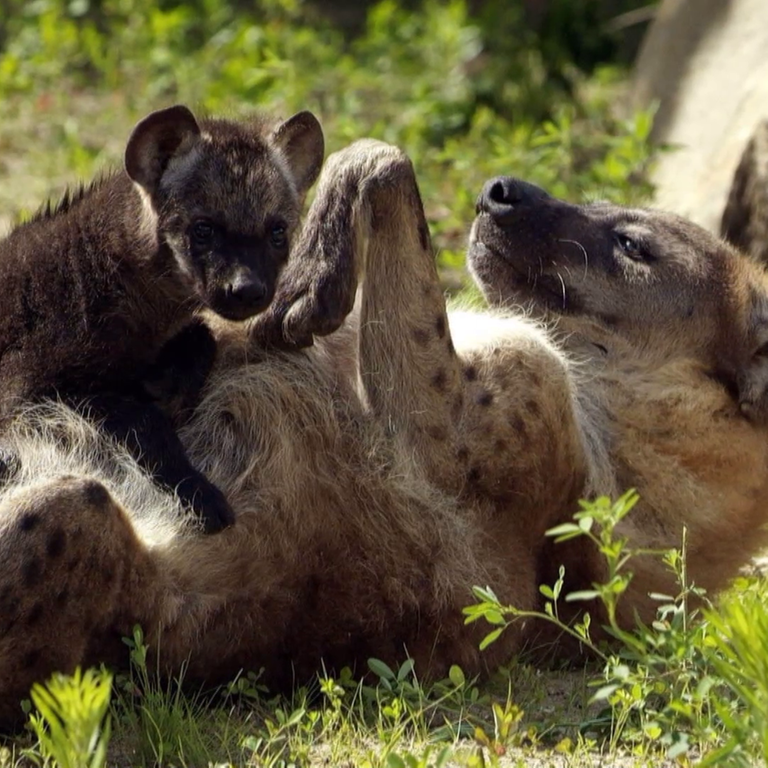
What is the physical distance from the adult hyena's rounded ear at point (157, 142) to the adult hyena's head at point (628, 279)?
1.18m

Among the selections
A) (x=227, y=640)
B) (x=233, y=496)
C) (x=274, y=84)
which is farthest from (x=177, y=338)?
(x=274, y=84)

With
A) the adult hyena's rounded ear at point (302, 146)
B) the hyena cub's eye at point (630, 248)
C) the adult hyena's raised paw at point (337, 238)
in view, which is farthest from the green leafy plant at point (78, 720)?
the hyena cub's eye at point (630, 248)

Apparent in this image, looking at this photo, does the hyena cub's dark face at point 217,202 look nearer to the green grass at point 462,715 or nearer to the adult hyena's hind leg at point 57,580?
the adult hyena's hind leg at point 57,580

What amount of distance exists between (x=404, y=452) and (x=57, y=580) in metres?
1.11

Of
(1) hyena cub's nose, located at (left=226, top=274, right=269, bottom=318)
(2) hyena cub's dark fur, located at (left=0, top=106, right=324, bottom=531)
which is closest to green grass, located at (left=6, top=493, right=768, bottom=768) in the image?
(2) hyena cub's dark fur, located at (left=0, top=106, right=324, bottom=531)

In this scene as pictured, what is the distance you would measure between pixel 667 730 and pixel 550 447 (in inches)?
39.8

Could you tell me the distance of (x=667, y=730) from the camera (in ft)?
12.1

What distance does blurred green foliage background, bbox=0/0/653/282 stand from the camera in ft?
26.5

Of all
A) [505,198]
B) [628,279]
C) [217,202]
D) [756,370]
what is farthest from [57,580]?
[756,370]

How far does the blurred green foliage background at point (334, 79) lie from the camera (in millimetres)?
8086

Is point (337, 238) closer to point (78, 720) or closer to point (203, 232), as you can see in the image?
point (203, 232)

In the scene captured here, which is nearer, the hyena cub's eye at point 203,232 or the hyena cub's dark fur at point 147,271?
the hyena cub's dark fur at point 147,271

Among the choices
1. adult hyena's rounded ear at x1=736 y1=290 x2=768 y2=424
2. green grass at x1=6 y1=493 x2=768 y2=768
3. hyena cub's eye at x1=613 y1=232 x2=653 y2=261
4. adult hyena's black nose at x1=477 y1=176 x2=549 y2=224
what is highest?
adult hyena's black nose at x1=477 y1=176 x2=549 y2=224

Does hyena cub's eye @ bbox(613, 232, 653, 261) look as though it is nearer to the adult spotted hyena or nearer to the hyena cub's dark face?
the adult spotted hyena
